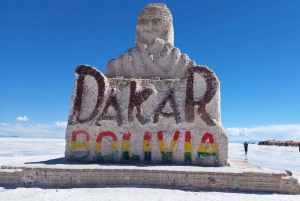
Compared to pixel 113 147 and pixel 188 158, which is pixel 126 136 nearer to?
pixel 113 147

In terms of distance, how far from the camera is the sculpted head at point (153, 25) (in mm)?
12547

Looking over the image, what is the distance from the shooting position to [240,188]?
8.57 metres

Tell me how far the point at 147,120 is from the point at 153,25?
447cm

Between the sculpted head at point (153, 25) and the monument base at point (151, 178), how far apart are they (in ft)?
19.6

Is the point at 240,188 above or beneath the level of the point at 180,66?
beneath

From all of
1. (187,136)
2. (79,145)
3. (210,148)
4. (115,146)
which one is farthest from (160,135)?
(79,145)

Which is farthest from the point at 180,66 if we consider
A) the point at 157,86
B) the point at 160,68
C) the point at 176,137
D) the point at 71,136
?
the point at 71,136

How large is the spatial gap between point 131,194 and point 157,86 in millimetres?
4324

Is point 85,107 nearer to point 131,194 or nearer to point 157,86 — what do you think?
point 157,86

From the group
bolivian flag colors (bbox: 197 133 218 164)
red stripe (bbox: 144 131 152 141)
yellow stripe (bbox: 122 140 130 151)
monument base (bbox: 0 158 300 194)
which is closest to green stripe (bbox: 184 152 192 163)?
bolivian flag colors (bbox: 197 133 218 164)

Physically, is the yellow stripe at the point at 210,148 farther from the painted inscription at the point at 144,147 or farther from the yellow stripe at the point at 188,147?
the yellow stripe at the point at 188,147

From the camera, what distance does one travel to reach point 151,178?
28.7 feet

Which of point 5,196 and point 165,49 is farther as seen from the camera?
point 165,49

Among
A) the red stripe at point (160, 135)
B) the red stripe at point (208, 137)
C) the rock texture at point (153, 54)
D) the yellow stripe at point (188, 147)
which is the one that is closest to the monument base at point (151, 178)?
the yellow stripe at point (188, 147)
